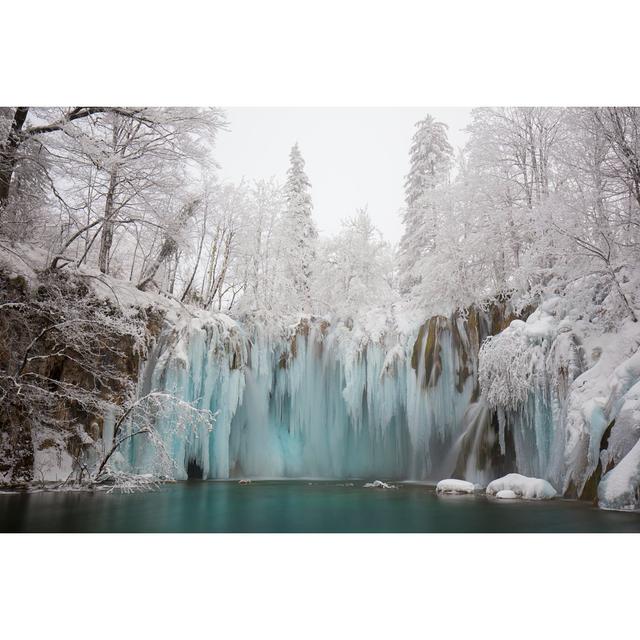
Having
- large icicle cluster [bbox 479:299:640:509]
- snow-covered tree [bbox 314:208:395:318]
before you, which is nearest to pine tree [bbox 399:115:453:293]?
snow-covered tree [bbox 314:208:395:318]

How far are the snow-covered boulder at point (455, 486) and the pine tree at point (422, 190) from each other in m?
2.71

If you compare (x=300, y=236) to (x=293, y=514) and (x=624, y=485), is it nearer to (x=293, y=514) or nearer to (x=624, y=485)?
(x=293, y=514)

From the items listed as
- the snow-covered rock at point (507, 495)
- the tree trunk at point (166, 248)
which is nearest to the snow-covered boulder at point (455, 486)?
the snow-covered rock at point (507, 495)

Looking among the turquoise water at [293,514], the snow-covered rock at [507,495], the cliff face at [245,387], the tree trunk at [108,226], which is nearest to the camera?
the turquoise water at [293,514]

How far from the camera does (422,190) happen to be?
21.1ft

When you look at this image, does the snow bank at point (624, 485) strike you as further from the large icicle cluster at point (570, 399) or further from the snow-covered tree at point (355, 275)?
the snow-covered tree at point (355, 275)

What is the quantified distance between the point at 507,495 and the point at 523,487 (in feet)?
0.58

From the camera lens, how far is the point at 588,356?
4973 millimetres

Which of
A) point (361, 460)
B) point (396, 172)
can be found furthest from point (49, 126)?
point (361, 460)

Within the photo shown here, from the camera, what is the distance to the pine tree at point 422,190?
5.41 metres

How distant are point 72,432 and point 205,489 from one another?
4.98 feet

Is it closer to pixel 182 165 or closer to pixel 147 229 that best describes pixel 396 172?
pixel 182 165

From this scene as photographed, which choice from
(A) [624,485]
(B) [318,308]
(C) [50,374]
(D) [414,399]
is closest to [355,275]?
(B) [318,308]

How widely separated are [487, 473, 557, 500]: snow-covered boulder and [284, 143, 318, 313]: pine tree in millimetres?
3465
